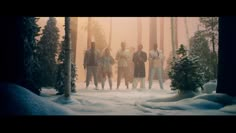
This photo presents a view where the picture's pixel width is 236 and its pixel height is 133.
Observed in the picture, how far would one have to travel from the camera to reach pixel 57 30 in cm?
966

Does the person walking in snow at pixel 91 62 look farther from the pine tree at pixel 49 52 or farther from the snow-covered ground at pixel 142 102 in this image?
the pine tree at pixel 49 52

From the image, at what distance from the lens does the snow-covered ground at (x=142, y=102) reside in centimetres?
945

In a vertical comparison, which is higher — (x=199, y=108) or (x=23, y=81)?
(x=23, y=81)

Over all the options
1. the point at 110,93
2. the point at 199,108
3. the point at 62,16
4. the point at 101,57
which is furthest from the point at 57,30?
the point at 199,108

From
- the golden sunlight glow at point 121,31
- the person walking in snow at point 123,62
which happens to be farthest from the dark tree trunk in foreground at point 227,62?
the person walking in snow at point 123,62

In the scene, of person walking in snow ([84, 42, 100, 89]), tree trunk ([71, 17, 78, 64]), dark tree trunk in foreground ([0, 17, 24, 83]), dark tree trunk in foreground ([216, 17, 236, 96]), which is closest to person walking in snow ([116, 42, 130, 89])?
person walking in snow ([84, 42, 100, 89])

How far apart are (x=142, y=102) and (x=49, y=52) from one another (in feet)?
9.21

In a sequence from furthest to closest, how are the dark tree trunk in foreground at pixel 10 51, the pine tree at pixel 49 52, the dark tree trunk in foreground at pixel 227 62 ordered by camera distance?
the dark tree trunk in foreground at pixel 227 62, the pine tree at pixel 49 52, the dark tree trunk in foreground at pixel 10 51

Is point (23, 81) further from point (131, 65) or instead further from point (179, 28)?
point (179, 28)

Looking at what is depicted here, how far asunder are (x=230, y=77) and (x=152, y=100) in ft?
7.17

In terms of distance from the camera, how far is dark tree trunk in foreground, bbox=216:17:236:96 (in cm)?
971

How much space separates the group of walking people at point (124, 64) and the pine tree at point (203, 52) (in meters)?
0.91

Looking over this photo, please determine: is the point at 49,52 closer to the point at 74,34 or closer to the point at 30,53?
the point at 30,53

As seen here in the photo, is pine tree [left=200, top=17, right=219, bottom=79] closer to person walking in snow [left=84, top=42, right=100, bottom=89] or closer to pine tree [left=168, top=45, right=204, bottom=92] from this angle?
pine tree [left=168, top=45, right=204, bottom=92]
